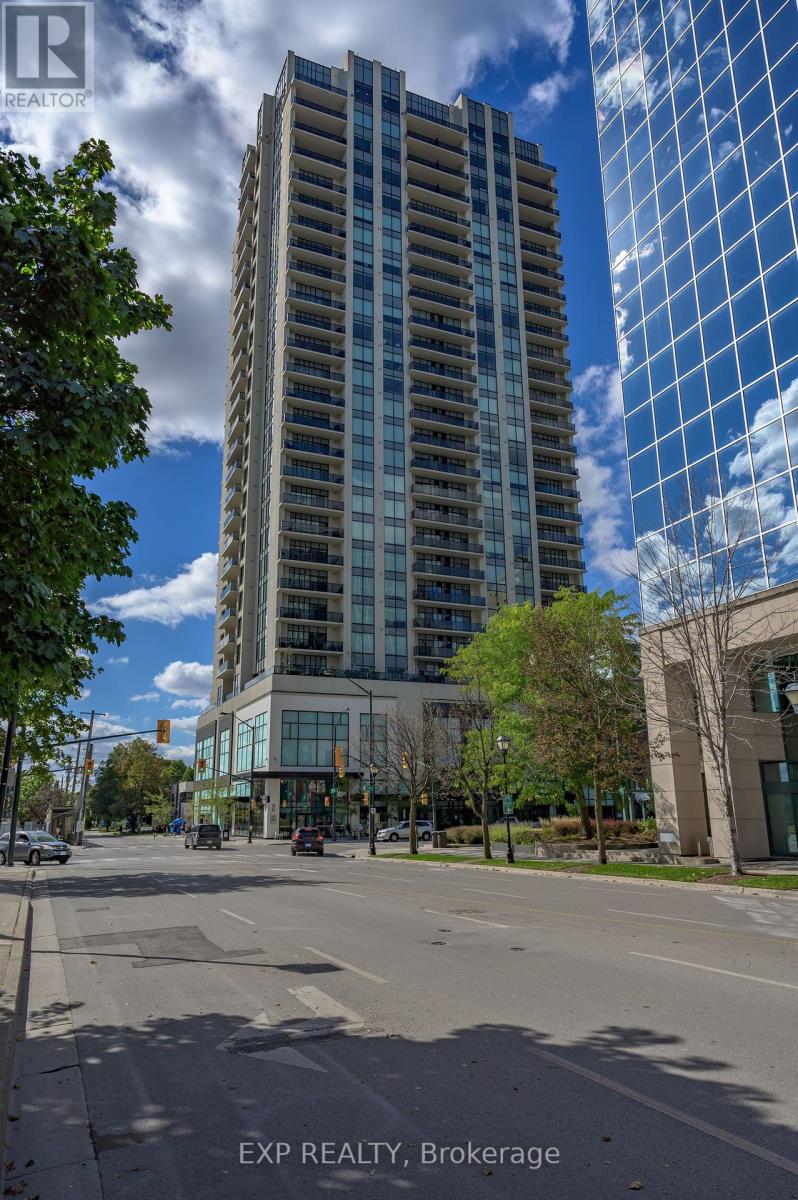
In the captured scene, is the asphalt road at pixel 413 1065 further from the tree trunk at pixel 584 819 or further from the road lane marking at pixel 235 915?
the tree trunk at pixel 584 819

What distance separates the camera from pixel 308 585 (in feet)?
244

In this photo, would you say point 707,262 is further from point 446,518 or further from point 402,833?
point 446,518

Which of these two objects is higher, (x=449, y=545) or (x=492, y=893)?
(x=449, y=545)

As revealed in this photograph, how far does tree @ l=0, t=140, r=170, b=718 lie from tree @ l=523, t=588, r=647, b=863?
2194 cm

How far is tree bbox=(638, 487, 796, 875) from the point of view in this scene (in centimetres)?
2297

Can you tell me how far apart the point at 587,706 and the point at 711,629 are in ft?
18.6

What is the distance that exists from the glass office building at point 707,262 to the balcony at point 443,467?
152 ft

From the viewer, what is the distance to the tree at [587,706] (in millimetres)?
27938

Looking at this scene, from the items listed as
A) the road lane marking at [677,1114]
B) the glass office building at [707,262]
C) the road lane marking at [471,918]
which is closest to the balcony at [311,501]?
the glass office building at [707,262]

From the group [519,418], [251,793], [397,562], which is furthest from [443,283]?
[251,793]

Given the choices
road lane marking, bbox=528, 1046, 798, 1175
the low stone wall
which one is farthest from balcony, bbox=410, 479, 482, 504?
road lane marking, bbox=528, 1046, 798, 1175

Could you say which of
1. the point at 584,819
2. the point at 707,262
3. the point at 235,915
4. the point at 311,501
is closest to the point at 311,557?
the point at 311,501

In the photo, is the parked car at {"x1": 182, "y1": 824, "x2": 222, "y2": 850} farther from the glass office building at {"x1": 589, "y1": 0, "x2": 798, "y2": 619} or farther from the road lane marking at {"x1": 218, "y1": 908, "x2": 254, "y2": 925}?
the road lane marking at {"x1": 218, "y1": 908, "x2": 254, "y2": 925}

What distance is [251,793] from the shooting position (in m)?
70.2
